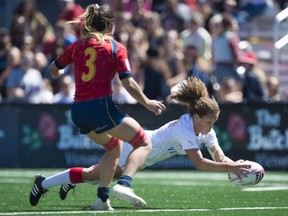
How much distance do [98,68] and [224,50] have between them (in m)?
8.47

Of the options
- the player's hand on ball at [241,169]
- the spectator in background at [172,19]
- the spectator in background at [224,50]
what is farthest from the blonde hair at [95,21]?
the spectator in background at [172,19]

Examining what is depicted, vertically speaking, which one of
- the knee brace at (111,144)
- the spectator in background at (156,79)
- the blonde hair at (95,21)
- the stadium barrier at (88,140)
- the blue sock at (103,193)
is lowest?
the stadium barrier at (88,140)

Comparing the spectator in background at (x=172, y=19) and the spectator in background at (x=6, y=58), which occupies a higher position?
the spectator in background at (x=172, y=19)

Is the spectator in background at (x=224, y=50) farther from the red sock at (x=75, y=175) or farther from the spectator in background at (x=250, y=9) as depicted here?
the red sock at (x=75, y=175)

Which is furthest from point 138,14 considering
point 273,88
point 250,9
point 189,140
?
point 189,140

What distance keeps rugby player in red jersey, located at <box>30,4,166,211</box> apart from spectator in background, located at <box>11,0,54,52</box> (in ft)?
34.3

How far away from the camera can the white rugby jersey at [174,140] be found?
9.32m

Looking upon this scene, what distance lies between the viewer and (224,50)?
676 inches

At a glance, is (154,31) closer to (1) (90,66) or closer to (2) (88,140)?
(2) (88,140)

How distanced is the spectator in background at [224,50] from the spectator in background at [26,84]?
3176mm

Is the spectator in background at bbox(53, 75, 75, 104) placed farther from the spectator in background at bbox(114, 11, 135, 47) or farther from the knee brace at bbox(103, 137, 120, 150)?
the knee brace at bbox(103, 137, 120, 150)

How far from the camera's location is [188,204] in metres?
9.76

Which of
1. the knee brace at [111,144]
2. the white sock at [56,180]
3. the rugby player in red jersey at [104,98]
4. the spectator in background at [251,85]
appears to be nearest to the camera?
the rugby player in red jersey at [104,98]

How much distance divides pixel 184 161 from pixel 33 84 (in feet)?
11.2
